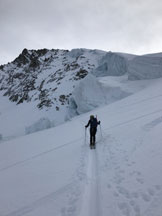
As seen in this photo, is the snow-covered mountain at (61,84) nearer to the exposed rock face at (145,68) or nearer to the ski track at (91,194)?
the exposed rock face at (145,68)

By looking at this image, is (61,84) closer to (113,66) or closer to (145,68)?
(113,66)

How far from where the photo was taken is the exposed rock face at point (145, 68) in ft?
82.3

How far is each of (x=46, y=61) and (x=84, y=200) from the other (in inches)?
4017

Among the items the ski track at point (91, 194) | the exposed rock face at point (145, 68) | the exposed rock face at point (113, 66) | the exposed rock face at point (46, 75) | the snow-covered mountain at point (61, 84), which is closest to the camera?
the ski track at point (91, 194)

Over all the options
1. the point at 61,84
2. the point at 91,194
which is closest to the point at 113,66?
the point at 61,84

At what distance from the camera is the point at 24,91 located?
7619 centimetres

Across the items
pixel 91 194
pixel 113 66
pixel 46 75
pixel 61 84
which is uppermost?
pixel 46 75

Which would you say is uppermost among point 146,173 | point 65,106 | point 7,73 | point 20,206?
point 7,73

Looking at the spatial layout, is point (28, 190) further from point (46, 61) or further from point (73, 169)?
point (46, 61)

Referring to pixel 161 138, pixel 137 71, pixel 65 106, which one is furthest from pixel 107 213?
pixel 65 106

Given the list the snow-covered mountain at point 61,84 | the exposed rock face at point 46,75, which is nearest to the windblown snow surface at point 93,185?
the snow-covered mountain at point 61,84

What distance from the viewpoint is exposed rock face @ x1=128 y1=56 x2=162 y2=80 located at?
25075mm

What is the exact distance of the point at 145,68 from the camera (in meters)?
26.3

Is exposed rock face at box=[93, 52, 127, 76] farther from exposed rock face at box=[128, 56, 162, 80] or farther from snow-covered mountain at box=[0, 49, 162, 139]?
exposed rock face at box=[128, 56, 162, 80]
